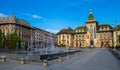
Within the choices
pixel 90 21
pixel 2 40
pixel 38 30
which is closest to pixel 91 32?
pixel 90 21

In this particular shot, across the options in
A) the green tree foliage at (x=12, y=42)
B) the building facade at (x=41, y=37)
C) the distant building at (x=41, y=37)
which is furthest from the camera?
the building facade at (x=41, y=37)

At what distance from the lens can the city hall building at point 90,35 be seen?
125537 mm

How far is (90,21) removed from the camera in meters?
130

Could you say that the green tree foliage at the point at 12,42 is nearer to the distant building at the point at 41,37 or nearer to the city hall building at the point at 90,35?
the distant building at the point at 41,37

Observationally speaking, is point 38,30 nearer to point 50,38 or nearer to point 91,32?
point 50,38

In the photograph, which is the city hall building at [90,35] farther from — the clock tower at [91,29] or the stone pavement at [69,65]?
the stone pavement at [69,65]

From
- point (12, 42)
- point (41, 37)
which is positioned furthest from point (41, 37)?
point (12, 42)

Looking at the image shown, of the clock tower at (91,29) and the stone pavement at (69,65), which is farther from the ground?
the clock tower at (91,29)

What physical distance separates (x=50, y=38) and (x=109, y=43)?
5636cm

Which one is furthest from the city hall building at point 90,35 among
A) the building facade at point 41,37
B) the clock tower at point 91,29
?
the building facade at point 41,37

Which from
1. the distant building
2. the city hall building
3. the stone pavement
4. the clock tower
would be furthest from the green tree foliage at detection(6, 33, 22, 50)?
the clock tower

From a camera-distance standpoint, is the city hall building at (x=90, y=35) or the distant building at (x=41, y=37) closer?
the city hall building at (x=90, y=35)

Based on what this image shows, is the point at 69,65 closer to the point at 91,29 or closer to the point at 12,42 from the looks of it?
the point at 12,42

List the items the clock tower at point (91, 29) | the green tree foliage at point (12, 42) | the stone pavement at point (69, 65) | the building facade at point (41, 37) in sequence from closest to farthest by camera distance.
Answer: the stone pavement at point (69, 65) < the green tree foliage at point (12, 42) < the clock tower at point (91, 29) < the building facade at point (41, 37)
